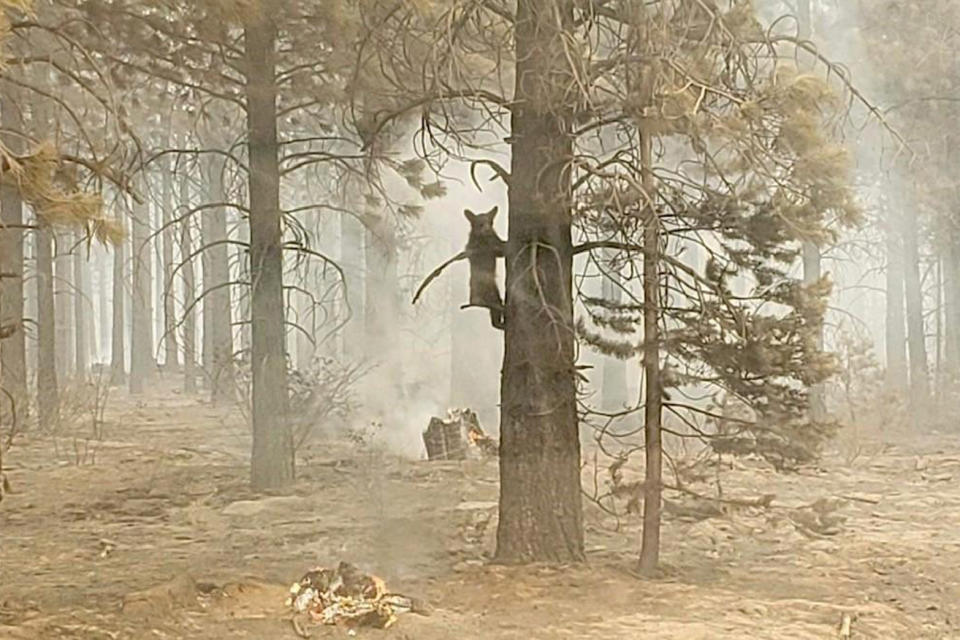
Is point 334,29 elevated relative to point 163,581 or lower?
elevated

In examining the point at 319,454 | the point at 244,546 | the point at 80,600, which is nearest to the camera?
the point at 80,600

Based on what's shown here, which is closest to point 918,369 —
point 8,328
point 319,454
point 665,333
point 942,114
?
point 942,114

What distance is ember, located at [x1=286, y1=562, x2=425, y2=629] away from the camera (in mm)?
5105

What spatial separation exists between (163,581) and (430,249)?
21.6ft

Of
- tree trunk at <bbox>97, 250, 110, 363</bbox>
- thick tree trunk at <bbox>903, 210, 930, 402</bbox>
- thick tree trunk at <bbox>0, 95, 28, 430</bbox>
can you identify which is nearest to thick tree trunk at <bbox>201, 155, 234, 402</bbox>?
thick tree trunk at <bbox>0, 95, 28, 430</bbox>

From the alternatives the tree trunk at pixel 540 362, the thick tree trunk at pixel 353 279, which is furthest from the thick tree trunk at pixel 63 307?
the tree trunk at pixel 540 362

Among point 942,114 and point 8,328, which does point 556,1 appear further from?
point 942,114

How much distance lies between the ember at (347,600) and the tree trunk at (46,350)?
22.2 ft

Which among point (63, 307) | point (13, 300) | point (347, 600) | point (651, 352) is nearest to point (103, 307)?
point (63, 307)

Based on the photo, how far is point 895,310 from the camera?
603 inches

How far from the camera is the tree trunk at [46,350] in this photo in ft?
39.2

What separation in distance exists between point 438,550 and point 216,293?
785cm

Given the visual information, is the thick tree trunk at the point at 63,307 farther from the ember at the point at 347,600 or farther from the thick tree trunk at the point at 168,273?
the ember at the point at 347,600

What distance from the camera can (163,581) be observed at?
614 cm
